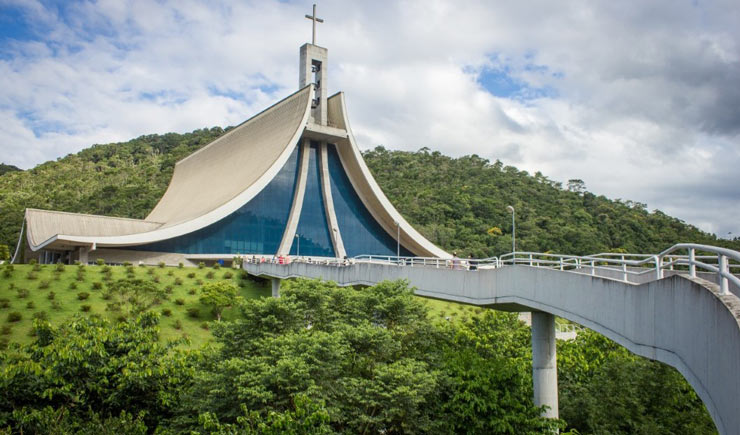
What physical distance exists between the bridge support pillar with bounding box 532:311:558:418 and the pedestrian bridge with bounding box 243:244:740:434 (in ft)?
0.06

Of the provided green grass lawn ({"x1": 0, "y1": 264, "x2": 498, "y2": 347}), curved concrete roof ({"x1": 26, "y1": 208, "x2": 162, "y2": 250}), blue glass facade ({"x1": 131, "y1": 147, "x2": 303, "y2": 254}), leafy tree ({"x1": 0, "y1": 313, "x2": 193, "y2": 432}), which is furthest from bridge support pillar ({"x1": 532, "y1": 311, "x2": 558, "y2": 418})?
curved concrete roof ({"x1": 26, "y1": 208, "x2": 162, "y2": 250})

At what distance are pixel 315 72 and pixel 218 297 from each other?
64.8 feet

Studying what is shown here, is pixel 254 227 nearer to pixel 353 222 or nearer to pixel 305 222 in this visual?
pixel 305 222

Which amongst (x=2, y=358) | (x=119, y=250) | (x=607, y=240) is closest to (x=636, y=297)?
(x=2, y=358)

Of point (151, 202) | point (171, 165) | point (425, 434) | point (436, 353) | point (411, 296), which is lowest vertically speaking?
point (425, 434)

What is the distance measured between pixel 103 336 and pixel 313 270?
31.7 feet

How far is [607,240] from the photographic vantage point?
127 ft

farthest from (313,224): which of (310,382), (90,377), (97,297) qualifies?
(310,382)

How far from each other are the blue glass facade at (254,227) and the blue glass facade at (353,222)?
253cm

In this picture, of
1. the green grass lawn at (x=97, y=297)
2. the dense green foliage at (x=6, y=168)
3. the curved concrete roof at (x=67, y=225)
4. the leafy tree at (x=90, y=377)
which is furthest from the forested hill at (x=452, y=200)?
the leafy tree at (x=90, y=377)

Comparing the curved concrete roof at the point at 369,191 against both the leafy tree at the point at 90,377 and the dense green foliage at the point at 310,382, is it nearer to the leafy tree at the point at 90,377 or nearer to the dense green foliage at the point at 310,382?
the dense green foliage at the point at 310,382

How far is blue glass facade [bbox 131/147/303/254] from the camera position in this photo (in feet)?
98.1

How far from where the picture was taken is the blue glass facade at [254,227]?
2989 cm

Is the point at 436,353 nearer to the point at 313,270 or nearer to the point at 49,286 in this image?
the point at 313,270
